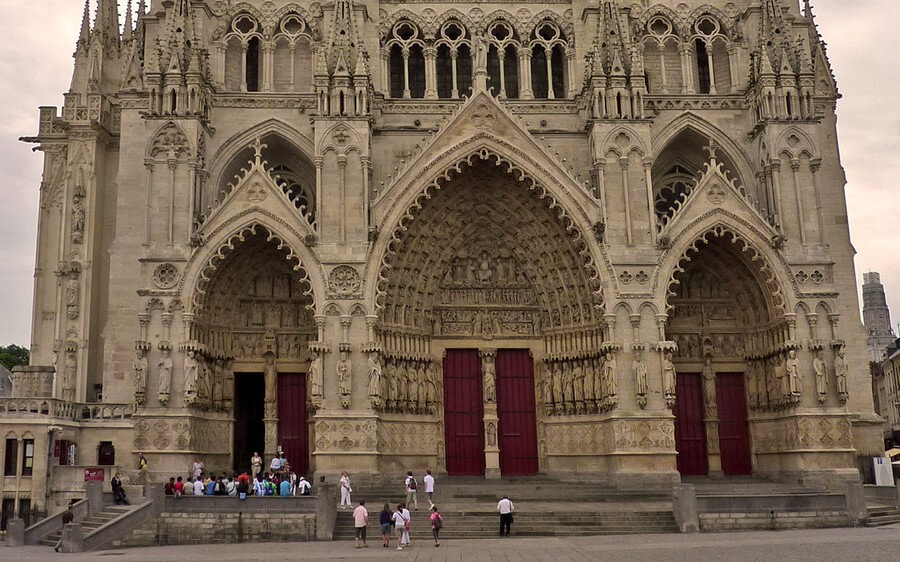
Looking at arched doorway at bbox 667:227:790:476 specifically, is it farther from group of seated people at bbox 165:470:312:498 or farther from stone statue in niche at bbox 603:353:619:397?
group of seated people at bbox 165:470:312:498

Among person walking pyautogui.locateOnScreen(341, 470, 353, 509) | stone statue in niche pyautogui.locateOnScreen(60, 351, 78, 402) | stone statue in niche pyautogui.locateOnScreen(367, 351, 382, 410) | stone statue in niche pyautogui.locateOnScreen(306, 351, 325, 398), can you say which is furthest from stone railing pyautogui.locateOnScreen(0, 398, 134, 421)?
person walking pyautogui.locateOnScreen(341, 470, 353, 509)

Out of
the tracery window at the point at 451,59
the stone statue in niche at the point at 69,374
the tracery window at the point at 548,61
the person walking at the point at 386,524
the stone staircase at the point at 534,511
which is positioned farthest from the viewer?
the tracery window at the point at 548,61

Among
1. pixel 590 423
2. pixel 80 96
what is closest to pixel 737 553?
pixel 590 423

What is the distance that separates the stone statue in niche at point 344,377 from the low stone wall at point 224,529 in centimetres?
517

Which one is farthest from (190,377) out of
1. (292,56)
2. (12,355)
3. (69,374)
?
(12,355)

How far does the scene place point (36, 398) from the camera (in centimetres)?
2655

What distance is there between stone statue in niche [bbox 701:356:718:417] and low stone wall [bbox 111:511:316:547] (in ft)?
50.1

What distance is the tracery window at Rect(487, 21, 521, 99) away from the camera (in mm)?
32219

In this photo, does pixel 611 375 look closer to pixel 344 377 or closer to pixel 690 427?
pixel 690 427

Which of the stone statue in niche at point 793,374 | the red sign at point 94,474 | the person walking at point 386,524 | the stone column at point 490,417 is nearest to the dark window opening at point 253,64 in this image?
the stone column at point 490,417

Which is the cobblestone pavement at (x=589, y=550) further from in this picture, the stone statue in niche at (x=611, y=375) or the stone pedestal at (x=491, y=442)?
the stone pedestal at (x=491, y=442)

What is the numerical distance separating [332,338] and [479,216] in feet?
24.3

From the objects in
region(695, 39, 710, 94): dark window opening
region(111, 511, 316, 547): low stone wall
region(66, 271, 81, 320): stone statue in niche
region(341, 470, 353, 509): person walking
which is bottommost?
region(111, 511, 316, 547): low stone wall

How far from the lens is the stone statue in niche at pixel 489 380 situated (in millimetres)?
30386
